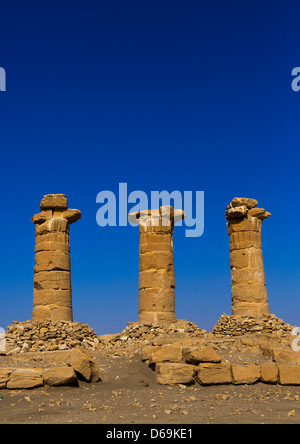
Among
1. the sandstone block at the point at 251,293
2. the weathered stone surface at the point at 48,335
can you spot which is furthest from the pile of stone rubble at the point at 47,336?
the sandstone block at the point at 251,293

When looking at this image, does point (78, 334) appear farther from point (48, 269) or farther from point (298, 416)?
point (298, 416)

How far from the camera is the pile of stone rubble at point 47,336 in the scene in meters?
17.3

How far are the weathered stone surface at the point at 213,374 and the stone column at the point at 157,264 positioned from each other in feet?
26.6

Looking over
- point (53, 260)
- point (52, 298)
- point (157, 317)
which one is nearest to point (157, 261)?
point (157, 317)

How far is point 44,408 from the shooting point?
934 cm

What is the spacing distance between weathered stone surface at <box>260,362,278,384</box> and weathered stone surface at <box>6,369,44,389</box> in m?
5.59

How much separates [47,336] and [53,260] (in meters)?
3.91

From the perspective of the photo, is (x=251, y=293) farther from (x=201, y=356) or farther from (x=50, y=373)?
(x=50, y=373)

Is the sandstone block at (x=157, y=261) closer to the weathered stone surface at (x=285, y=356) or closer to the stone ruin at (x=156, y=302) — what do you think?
the stone ruin at (x=156, y=302)

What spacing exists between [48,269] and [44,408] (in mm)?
12187

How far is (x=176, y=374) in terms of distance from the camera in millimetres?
12008

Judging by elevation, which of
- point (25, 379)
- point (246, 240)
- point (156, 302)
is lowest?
point (25, 379)

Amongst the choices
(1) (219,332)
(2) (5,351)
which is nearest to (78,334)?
(2) (5,351)

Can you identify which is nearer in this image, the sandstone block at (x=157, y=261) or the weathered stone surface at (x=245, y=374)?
the weathered stone surface at (x=245, y=374)
